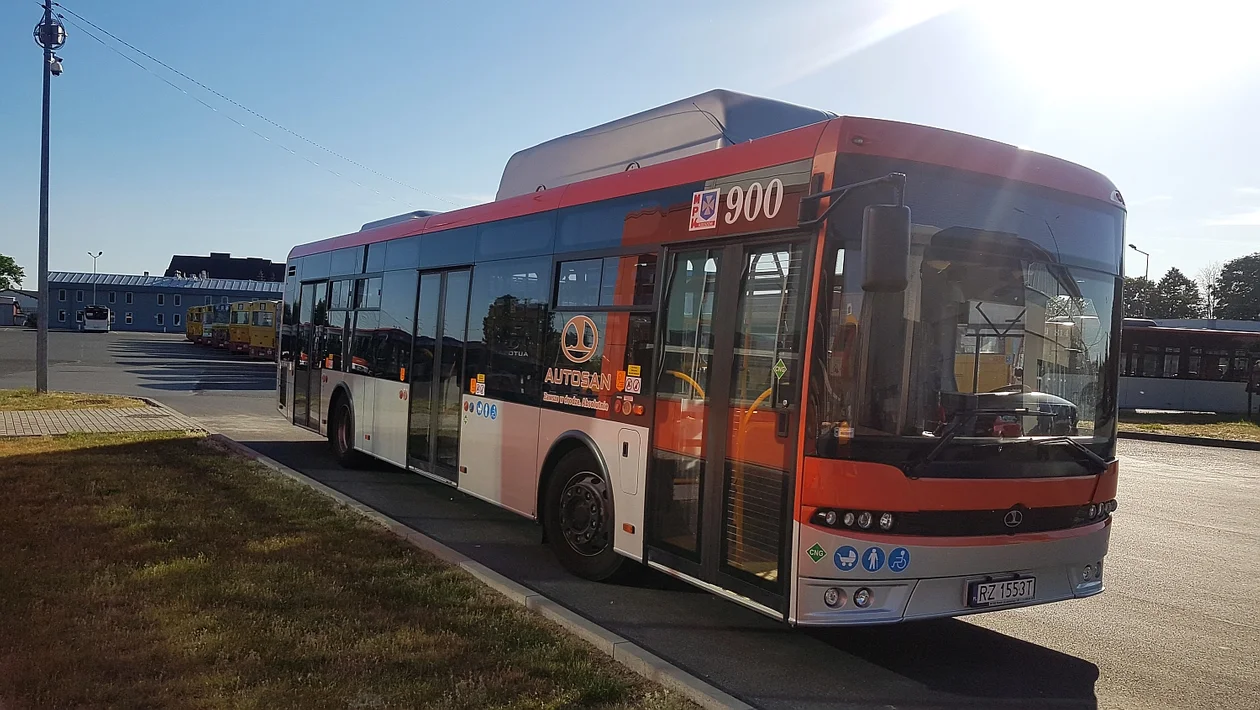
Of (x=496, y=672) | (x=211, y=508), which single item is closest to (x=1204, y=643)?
(x=496, y=672)

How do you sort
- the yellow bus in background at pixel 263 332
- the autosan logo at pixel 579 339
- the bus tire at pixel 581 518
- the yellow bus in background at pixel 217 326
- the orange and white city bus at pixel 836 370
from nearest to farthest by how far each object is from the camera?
1. the orange and white city bus at pixel 836 370
2. the bus tire at pixel 581 518
3. the autosan logo at pixel 579 339
4. the yellow bus in background at pixel 263 332
5. the yellow bus in background at pixel 217 326

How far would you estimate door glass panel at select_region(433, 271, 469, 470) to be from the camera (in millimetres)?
9367

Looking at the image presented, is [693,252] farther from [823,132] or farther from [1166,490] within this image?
[1166,490]

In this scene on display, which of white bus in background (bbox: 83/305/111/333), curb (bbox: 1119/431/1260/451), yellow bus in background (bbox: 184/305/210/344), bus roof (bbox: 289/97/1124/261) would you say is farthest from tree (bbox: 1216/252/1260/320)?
white bus in background (bbox: 83/305/111/333)

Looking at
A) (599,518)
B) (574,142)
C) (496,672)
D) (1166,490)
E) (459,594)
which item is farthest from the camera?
(1166,490)

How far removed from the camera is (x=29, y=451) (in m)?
11.7

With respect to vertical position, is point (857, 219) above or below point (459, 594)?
above

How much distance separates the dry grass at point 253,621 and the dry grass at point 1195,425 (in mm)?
23784

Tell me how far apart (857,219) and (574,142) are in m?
4.70

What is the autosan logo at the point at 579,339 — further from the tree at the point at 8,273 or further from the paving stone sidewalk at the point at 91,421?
the tree at the point at 8,273

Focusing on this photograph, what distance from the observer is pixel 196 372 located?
34.1 meters

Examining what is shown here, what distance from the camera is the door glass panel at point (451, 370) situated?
369 inches

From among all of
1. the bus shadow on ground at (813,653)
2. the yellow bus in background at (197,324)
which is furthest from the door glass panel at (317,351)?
the yellow bus in background at (197,324)

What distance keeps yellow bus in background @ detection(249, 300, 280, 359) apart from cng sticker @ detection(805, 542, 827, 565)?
43.5m
